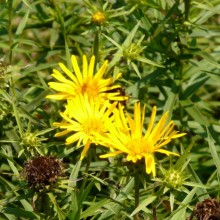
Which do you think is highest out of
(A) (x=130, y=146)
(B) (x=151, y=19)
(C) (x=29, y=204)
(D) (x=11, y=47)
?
(B) (x=151, y=19)

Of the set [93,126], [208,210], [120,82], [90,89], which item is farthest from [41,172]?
[120,82]

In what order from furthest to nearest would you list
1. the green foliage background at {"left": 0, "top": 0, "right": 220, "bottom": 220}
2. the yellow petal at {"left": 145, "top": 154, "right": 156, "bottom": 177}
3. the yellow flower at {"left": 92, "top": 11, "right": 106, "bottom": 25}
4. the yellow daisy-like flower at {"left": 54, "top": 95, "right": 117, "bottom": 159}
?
1. the yellow flower at {"left": 92, "top": 11, "right": 106, "bottom": 25}
2. the green foliage background at {"left": 0, "top": 0, "right": 220, "bottom": 220}
3. the yellow daisy-like flower at {"left": 54, "top": 95, "right": 117, "bottom": 159}
4. the yellow petal at {"left": 145, "top": 154, "right": 156, "bottom": 177}

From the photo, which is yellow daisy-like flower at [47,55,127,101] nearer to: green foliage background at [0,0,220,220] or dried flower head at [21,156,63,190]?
green foliage background at [0,0,220,220]

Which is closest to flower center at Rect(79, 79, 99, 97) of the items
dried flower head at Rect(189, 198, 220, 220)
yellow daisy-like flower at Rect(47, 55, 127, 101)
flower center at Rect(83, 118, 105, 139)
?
yellow daisy-like flower at Rect(47, 55, 127, 101)

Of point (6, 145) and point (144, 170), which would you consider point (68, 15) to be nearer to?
point (6, 145)

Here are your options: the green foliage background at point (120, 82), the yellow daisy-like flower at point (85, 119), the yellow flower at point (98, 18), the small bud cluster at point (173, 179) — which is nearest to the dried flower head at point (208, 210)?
the small bud cluster at point (173, 179)

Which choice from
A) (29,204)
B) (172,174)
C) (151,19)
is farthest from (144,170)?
(151,19)

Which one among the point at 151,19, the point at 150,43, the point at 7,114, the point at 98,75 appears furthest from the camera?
the point at 151,19
